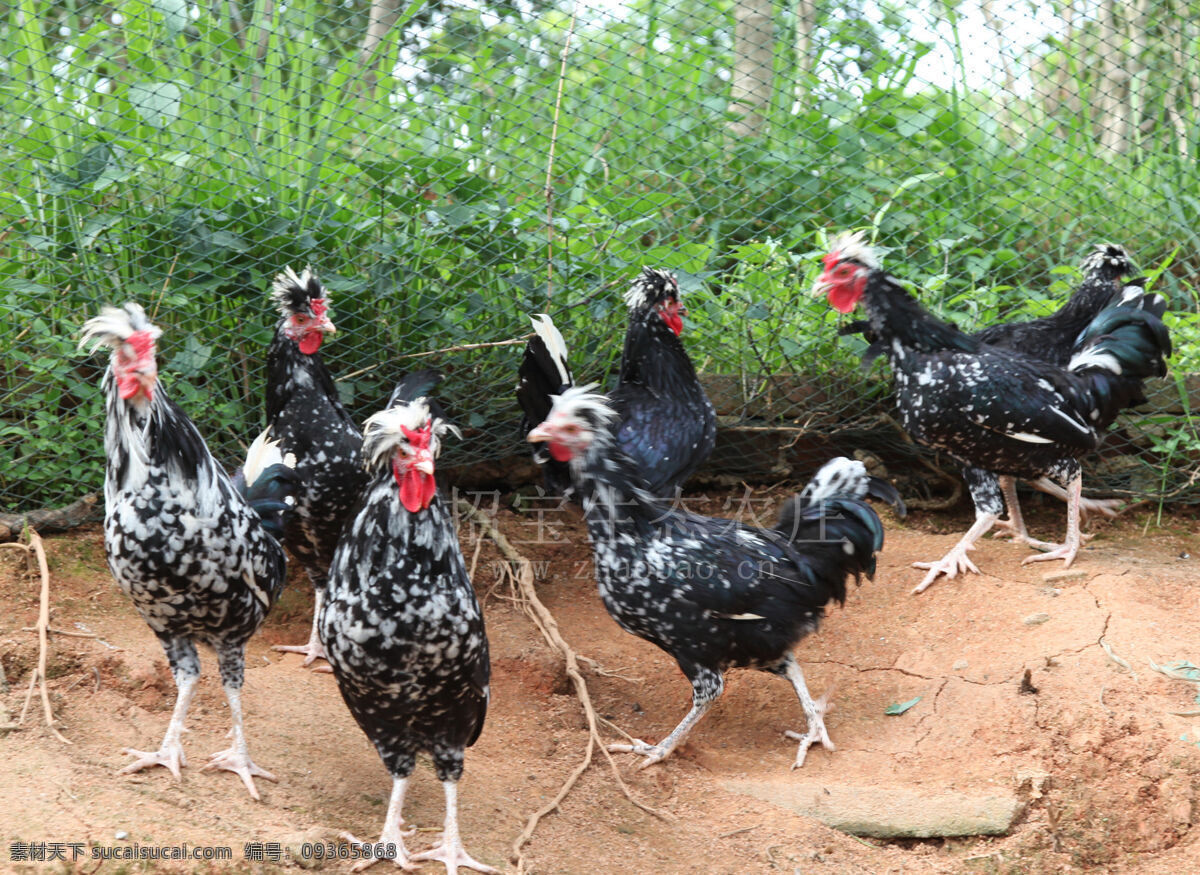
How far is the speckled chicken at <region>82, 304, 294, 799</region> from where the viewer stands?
10.6 ft

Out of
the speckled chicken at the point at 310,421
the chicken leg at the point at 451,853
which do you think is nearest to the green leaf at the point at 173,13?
the speckled chicken at the point at 310,421

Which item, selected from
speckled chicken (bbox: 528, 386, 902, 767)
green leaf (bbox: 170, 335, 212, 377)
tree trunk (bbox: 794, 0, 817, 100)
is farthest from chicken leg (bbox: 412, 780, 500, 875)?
tree trunk (bbox: 794, 0, 817, 100)

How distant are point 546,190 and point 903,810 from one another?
317 centimetres

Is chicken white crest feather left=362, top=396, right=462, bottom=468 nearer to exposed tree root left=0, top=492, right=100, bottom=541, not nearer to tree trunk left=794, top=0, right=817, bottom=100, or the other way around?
exposed tree root left=0, top=492, right=100, bottom=541

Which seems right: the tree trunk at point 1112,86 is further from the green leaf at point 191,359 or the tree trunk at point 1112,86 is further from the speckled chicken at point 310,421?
the green leaf at point 191,359

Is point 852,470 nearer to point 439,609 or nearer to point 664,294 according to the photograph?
point 664,294

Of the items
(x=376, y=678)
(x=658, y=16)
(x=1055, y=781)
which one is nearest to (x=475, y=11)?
(x=658, y=16)

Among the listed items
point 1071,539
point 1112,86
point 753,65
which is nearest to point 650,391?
point 1071,539

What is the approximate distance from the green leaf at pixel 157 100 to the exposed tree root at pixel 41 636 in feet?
6.21

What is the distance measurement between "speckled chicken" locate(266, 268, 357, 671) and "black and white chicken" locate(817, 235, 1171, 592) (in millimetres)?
2373

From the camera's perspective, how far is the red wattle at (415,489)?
2.99m

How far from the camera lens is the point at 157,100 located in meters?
4.66

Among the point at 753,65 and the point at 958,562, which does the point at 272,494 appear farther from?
the point at 753,65

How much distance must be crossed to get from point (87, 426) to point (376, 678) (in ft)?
8.23
